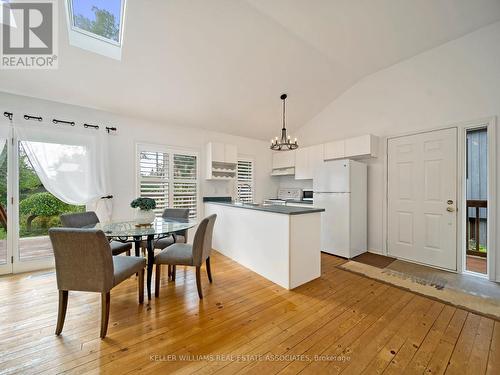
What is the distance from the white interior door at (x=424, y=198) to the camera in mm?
2992

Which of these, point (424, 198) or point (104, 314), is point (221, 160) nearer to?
point (104, 314)

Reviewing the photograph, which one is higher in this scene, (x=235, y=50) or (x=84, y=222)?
(x=235, y=50)

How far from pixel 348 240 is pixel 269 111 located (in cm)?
290

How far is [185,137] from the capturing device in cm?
417

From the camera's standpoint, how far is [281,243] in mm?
2484

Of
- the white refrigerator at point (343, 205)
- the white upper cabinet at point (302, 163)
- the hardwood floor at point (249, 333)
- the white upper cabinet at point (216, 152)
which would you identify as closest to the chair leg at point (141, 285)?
the hardwood floor at point (249, 333)

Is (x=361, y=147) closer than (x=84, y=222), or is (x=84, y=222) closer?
(x=84, y=222)

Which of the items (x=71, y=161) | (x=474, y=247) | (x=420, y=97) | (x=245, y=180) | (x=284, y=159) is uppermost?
(x=420, y=97)

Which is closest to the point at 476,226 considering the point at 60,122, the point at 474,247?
A: the point at 474,247

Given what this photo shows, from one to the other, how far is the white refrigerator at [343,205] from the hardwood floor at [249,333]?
1.13 m

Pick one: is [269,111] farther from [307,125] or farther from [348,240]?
[348,240]

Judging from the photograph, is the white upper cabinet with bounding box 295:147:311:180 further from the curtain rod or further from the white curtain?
the white curtain

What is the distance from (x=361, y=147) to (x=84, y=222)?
4.35 meters

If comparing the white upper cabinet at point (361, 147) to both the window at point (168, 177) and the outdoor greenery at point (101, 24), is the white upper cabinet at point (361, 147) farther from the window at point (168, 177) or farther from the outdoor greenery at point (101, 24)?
the outdoor greenery at point (101, 24)
